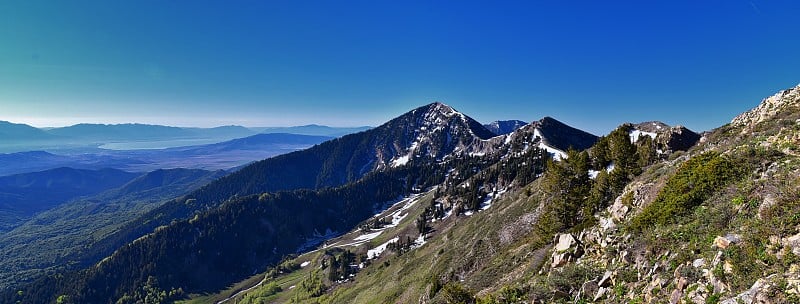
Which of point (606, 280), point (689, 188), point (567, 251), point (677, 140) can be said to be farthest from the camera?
point (677, 140)

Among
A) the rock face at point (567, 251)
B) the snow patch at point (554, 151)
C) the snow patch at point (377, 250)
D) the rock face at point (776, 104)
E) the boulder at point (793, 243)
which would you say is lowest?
the snow patch at point (377, 250)

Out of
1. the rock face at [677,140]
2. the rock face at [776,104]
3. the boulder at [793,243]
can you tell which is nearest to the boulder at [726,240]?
the boulder at [793,243]

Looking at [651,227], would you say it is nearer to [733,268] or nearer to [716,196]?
[716,196]

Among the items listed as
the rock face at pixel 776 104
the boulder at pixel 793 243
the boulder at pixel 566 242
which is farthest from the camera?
the rock face at pixel 776 104

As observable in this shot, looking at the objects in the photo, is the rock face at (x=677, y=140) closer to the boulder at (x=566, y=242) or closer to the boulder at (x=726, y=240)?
the boulder at (x=566, y=242)

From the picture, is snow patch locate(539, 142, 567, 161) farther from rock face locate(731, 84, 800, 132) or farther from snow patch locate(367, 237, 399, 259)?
rock face locate(731, 84, 800, 132)

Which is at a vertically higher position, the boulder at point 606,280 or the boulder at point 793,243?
the boulder at point 793,243

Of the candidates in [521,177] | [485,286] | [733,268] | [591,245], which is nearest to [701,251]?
[733,268]

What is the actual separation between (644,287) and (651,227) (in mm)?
7280

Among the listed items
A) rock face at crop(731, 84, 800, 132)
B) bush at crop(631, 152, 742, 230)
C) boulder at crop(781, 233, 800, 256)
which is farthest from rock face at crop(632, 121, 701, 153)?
boulder at crop(781, 233, 800, 256)

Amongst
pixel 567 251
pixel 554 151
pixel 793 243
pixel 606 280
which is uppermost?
pixel 554 151

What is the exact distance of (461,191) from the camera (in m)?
160

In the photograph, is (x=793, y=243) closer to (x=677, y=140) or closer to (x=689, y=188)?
(x=689, y=188)

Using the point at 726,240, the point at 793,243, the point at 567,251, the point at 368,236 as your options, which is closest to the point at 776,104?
the point at 567,251
